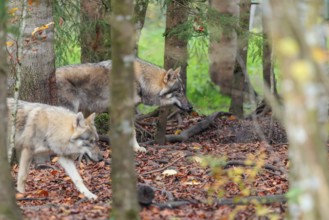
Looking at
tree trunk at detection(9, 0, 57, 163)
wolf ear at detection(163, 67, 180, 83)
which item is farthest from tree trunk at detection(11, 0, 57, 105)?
wolf ear at detection(163, 67, 180, 83)

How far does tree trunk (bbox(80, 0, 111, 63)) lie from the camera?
1500 cm

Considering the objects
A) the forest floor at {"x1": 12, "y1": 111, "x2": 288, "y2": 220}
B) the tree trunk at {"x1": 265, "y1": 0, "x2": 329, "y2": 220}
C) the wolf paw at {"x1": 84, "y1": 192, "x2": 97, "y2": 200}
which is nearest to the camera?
the tree trunk at {"x1": 265, "y1": 0, "x2": 329, "y2": 220}

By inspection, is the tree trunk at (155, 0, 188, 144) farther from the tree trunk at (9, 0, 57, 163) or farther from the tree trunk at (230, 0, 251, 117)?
the tree trunk at (9, 0, 57, 163)

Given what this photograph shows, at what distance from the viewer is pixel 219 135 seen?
14.1 meters

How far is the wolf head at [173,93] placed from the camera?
14.3 meters

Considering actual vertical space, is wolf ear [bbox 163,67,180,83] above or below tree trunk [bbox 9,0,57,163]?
below

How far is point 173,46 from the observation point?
14.4 m

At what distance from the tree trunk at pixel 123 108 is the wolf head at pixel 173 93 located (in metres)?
8.17

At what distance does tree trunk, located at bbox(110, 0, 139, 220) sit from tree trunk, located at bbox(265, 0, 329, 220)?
158cm

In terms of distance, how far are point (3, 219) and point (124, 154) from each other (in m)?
1.27

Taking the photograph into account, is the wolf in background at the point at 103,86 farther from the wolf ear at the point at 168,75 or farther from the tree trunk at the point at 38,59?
the tree trunk at the point at 38,59

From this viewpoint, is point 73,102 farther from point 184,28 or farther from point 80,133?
point 80,133

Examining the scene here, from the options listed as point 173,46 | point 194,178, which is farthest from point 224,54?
point 194,178

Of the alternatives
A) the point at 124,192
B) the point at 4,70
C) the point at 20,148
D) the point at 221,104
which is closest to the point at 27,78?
the point at 20,148
